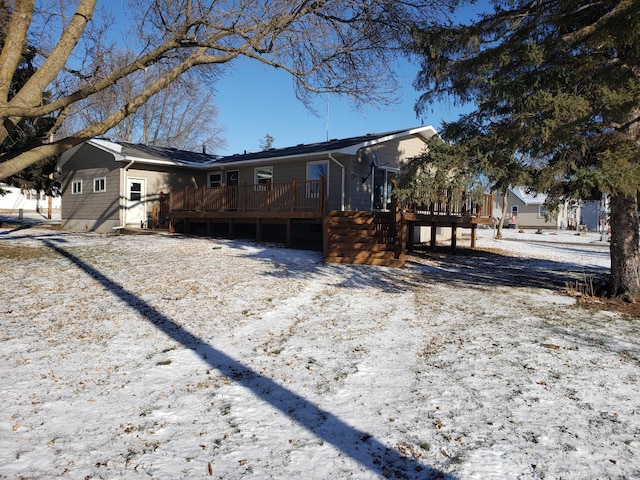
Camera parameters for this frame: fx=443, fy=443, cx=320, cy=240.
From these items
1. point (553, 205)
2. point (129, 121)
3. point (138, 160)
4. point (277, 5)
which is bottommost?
point (553, 205)

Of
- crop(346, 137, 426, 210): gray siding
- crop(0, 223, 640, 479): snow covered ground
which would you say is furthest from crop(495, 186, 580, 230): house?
crop(0, 223, 640, 479): snow covered ground

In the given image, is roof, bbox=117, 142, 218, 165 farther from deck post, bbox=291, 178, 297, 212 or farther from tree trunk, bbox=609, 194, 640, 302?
tree trunk, bbox=609, 194, 640, 302

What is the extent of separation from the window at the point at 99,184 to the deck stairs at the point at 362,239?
37.6 ft

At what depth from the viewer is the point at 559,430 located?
3320mm

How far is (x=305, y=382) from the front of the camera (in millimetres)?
4180

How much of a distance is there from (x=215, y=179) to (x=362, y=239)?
10.6m

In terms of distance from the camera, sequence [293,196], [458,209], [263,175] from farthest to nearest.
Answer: [263,175]
[458,209]
[293,196]

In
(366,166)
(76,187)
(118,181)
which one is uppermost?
(366,166)

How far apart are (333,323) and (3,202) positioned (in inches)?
1877

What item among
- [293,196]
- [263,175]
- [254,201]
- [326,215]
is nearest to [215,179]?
[263,175]

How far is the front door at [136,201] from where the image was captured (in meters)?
18.5

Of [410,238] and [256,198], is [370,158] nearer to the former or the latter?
[410,238]

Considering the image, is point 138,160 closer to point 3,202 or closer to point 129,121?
point 129,121

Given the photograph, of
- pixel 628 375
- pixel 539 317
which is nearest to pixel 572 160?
pixel 539 317
